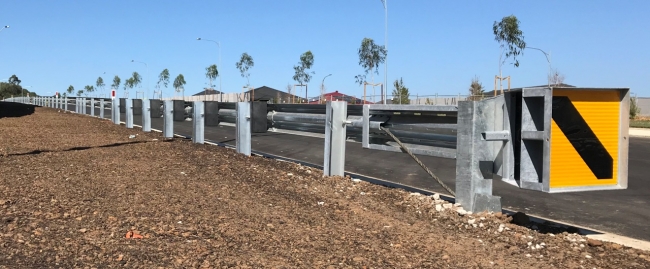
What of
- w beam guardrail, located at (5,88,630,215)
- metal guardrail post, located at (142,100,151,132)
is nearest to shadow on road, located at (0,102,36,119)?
metal guardrail post, located at (142,100,151,132)

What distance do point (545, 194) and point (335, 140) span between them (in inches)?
113

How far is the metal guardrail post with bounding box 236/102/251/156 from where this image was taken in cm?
970

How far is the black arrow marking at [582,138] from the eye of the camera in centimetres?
439

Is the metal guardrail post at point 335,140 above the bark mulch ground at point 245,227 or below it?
above

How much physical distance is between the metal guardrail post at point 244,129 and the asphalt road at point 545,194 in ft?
4.39

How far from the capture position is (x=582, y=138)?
14.7 ft

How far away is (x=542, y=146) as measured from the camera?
4516 mm

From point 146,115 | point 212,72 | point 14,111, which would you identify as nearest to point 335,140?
point 146,115

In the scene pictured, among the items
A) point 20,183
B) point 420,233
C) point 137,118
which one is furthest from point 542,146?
point 137,118

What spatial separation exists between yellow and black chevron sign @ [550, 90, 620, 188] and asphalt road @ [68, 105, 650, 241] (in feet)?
3.39

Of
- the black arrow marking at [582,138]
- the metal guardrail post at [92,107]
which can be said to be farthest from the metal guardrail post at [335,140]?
the metal guardrail post at [92,107]

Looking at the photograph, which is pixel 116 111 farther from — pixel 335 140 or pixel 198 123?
pixel 335 140

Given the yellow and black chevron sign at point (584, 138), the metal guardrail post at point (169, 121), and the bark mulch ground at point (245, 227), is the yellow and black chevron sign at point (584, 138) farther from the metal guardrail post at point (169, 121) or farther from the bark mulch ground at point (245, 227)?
the metal guardrail post at point (169, 121)

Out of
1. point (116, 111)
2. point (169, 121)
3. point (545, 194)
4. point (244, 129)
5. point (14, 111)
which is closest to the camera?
point (545, 194)
